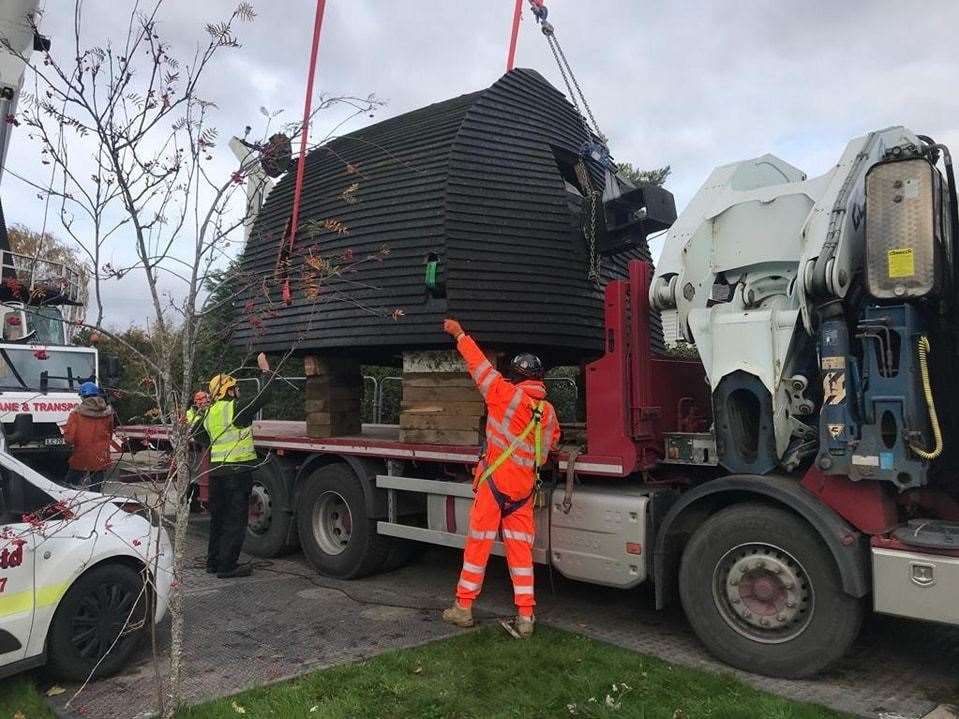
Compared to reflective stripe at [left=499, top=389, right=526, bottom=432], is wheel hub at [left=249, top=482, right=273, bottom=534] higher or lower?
lower

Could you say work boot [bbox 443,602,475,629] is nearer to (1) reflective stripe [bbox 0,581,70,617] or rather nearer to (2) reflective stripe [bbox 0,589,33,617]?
(1) reflective stripe [bbox 0,581,70,617]

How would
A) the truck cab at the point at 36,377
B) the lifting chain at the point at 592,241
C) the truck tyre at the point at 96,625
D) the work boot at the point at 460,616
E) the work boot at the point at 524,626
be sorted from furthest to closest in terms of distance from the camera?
the truck cab at the point at 36,377 → the lifting chain at the point at 592,241 → the work boot at the point at 460,616 → the work boot at the point at 524,626 → the truck tyre at the point at 96,625

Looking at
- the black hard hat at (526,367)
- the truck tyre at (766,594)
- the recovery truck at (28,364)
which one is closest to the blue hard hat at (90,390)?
the recovery truck at (28,364)

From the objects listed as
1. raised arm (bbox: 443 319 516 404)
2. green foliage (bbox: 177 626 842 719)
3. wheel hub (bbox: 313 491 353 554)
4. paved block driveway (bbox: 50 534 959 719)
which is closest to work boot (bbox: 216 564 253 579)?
paved block driveway (bbox: 50 534 959 719)

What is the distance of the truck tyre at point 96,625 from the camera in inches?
173

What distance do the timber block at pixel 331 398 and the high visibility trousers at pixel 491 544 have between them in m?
2.64

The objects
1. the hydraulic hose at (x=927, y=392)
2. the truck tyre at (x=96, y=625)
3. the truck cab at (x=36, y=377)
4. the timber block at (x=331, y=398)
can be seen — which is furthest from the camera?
the truck cab at (x=36, y=377)

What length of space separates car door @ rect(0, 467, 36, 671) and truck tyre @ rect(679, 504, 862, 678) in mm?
3791

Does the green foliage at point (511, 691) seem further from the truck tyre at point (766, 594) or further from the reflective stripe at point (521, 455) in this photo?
the reflective stripe at point (521, 455)

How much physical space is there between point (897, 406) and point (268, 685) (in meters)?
3.77

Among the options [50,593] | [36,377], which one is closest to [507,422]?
[50,593]

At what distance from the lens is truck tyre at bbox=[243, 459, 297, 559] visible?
25.8 feet

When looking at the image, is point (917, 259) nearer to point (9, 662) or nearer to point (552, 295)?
point (552, 295)

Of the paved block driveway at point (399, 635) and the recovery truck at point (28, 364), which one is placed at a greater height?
the recovery truck at point (28, 364)
